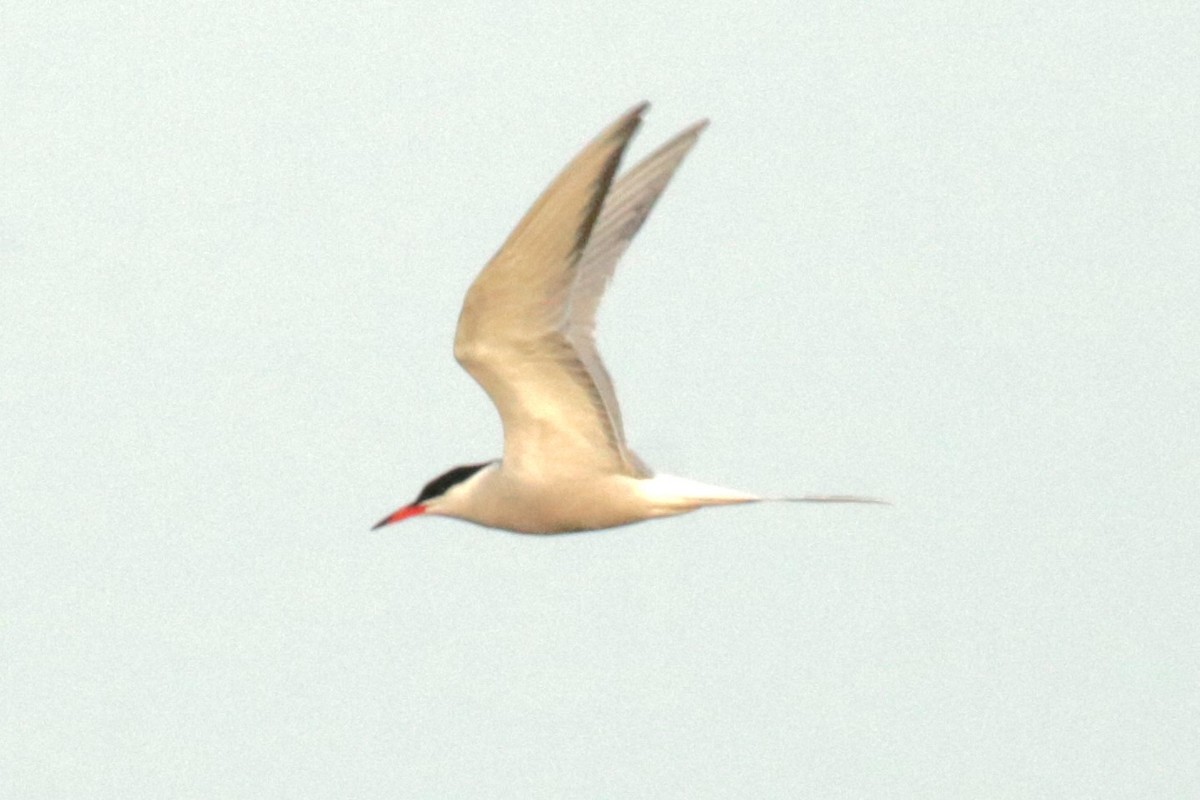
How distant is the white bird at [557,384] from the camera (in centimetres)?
1327

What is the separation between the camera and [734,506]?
14.5m

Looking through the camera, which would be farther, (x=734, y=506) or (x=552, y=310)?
(x=734, y=506)

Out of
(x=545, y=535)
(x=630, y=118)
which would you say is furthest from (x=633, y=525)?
(x=630, y=118)

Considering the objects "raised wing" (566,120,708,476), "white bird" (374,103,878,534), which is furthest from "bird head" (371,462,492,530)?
"raised wing" (566,120,708,476)

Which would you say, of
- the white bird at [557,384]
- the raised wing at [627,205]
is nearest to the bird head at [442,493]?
the white bird at [557,384]

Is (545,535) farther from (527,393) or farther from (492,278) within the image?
(492,278)

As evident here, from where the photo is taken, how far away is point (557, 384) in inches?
559

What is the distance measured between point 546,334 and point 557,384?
0.45 metres

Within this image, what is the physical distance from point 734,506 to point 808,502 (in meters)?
0.47

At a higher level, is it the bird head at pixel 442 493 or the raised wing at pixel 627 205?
the raised wing at pixel 627 205

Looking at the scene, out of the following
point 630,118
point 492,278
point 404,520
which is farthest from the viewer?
point 404,520

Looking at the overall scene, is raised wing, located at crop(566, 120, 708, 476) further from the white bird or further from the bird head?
the bird head

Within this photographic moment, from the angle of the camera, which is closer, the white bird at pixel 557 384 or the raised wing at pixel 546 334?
the raised wing at pixel 546 334

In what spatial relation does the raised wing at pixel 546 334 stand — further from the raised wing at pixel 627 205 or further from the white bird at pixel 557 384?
the raised wing at pixel 627 205
